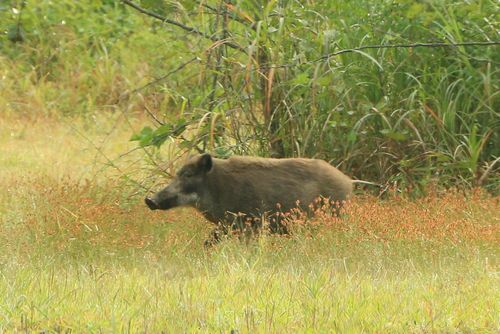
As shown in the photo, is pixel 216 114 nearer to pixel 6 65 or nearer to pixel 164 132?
pixel 164 132

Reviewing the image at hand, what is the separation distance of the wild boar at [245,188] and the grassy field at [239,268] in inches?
9.0

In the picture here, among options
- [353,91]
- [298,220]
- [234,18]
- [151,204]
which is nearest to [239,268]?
[298,220]

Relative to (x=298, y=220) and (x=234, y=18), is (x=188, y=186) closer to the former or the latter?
(x=298, y=220)

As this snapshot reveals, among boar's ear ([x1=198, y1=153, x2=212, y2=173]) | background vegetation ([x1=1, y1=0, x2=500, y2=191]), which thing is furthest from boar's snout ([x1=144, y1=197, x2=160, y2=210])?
background vegetation ([x1=1, y1=0, x2=500, y2=191])

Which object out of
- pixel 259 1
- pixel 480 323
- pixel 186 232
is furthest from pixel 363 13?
pixel 480 323

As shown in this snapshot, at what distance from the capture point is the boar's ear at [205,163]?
7.52 metres

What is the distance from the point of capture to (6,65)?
48.1 ft

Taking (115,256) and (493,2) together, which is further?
(493,2)

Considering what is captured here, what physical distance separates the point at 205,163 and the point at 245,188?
318 mm

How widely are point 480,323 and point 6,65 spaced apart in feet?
35.2

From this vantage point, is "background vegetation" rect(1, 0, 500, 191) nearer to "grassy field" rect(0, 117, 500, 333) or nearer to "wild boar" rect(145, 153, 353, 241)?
"grassy field" rect(0, 117, 500, 333)

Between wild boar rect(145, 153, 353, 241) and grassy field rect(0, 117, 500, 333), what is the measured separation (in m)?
0.23

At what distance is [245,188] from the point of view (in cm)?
754

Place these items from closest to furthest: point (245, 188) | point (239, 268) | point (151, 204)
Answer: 1. point (239, 268)
2. point (151, 204)
3. point (245, 188)
